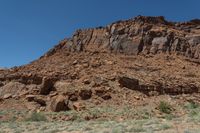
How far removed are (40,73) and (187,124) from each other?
2372cm

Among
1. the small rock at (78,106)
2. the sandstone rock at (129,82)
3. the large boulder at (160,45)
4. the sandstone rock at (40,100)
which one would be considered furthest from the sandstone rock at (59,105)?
the large boulder at (160,45)

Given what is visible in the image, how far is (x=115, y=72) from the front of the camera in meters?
37.1

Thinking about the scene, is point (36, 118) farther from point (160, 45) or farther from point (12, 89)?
point (160, 45)

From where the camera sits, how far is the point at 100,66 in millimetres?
40062

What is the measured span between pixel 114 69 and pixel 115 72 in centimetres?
177

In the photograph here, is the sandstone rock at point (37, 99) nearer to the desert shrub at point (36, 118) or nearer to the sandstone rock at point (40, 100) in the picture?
the sandstone rock at point (40, 100)

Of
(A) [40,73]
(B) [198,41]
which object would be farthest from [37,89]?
(B) [198,41]

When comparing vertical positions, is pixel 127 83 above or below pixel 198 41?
below

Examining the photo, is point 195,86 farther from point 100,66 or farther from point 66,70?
point 66,70

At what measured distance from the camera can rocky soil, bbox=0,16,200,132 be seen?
103ft

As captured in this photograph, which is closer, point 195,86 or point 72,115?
point 72,115

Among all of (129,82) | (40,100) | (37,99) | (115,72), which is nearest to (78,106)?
(40,100)

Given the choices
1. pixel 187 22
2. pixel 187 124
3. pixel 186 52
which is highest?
pixel 187 22

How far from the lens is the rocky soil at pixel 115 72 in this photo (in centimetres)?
3131
